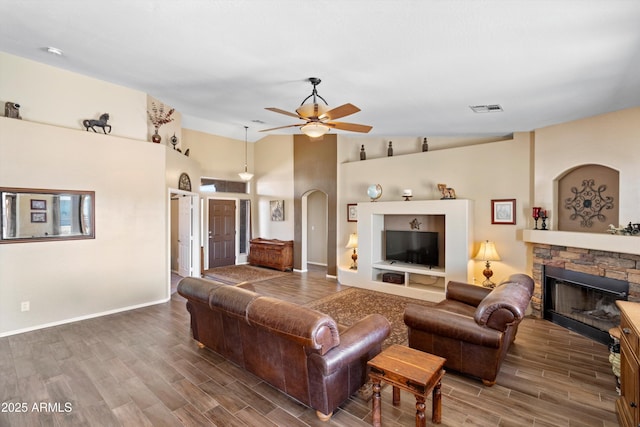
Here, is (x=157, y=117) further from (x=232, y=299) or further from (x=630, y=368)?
(x=630, y=368)

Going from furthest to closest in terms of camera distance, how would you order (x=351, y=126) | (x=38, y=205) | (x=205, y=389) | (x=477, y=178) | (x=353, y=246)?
1. (x=353, y=246)
2. (x=477, y=178)
3. (x=38, y=205)
4. (x=351, y=126)
5. (x=205, y=389)

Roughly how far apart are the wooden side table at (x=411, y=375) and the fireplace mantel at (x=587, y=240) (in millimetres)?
2868

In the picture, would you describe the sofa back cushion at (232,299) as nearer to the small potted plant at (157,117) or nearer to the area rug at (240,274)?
the small potted plant at (157,117)

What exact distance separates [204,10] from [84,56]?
2290 mm

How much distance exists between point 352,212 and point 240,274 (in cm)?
325

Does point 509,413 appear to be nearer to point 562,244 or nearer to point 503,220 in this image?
point 562,244

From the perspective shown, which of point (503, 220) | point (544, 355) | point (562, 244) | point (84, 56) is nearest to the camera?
point (544, 355)

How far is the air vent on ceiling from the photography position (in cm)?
379

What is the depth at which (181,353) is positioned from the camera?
11.0 ft

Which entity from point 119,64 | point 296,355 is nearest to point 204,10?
point 119,64

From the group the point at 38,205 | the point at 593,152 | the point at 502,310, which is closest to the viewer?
the point at 502,310

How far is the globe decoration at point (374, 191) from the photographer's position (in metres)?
6.27

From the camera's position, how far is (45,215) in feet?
13.5

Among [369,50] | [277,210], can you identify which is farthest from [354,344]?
[277,210]
